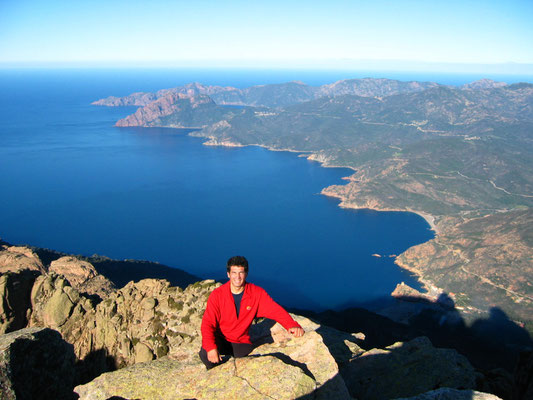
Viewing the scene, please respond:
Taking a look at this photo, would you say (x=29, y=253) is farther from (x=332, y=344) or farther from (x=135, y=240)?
(x=135, y=240)

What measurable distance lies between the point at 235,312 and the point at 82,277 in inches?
2230

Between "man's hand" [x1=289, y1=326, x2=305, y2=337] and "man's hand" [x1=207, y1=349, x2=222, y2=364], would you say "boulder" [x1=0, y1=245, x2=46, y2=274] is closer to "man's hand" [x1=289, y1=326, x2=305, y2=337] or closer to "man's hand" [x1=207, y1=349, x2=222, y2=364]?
"man's hand" [x1=207, y1=349, x2=222, y2=364]

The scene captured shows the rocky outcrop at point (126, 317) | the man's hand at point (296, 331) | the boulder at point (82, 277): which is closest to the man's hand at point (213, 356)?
the man's hand at point (296, 331)

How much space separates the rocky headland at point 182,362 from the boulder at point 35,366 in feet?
0.09

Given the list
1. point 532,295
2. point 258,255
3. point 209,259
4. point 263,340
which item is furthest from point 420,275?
point 263,340

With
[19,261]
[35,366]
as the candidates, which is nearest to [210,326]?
[35,366]

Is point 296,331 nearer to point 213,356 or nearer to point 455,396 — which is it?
point 213,356

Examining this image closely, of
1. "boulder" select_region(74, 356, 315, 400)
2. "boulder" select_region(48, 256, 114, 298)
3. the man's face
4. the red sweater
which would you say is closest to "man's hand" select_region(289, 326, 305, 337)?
the red sweater

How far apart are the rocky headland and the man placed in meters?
0.65

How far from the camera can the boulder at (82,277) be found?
54969mm

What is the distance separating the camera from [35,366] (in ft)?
31.1

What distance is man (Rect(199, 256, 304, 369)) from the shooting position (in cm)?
1114

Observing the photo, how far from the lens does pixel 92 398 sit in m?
11.3

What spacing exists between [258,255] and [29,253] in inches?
4288
